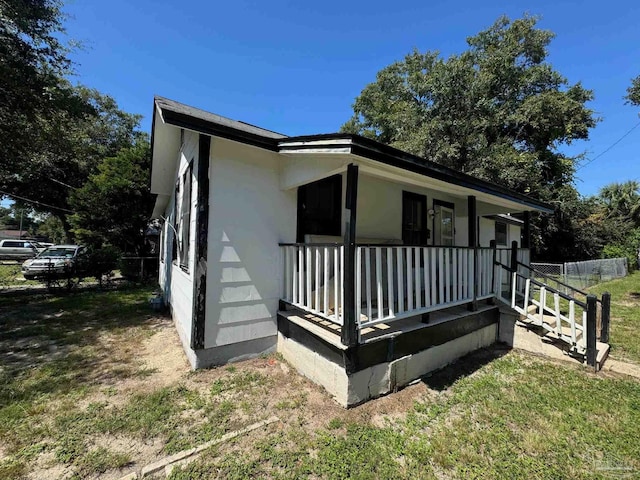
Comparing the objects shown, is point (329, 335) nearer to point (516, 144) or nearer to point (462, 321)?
point (462, 321)

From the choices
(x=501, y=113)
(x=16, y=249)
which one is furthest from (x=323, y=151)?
(x=16, y=249)

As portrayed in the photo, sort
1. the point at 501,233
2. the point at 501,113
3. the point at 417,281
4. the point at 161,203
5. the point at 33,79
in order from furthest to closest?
the point at 501,113 → the point at 501,233 → the point at 161,203 → the point at 33,79 → the point at 417,281

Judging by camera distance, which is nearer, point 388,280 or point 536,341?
point 388,280

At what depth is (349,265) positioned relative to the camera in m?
2.95

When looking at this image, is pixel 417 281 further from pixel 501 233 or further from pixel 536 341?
pixel 501 233

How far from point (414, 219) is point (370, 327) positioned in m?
3.47

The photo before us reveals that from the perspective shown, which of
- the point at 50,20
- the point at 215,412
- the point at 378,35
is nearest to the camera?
the point at 215,412

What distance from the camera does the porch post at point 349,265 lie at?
9.66 feet

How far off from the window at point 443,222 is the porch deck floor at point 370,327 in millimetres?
2717

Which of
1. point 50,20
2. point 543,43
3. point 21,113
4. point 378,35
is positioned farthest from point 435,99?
point 21,113

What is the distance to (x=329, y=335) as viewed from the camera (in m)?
3.30

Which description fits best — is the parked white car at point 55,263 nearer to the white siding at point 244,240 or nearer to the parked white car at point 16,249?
the white siding at point 244,240

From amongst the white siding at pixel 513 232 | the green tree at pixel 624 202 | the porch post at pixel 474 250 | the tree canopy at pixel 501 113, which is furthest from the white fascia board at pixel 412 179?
the green tree at pixel 624 202

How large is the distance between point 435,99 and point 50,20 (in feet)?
55.1
